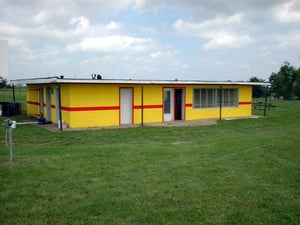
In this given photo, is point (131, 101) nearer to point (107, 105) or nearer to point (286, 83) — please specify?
point (107, 105)

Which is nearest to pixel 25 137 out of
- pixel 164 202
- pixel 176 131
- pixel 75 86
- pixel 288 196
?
pixel 75 86

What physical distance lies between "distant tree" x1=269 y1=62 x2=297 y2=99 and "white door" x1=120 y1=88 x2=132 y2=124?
4044 cm

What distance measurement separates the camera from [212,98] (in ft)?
62.6

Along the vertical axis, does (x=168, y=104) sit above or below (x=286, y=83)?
below

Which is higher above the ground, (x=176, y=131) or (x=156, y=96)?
(x=156, y=96)

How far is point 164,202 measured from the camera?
177 inches

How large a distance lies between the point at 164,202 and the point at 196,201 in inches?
17.9

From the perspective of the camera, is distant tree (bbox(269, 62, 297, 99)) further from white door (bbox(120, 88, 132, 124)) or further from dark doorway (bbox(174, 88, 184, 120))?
white door (bbox(120, 88, 132, 124))

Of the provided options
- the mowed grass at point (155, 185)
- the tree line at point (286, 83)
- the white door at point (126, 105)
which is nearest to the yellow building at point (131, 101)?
the white door at point (126, 105)

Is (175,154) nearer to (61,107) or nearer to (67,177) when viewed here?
(67,177)

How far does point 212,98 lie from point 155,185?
14.4m

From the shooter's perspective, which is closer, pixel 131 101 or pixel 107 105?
pixel 107 105

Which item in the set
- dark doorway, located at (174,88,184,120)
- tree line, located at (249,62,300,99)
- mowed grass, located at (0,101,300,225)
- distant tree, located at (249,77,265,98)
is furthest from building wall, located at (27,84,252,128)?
tree line, located at (249,62,300,99)

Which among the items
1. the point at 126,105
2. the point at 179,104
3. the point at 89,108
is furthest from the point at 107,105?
the point at 179,104
